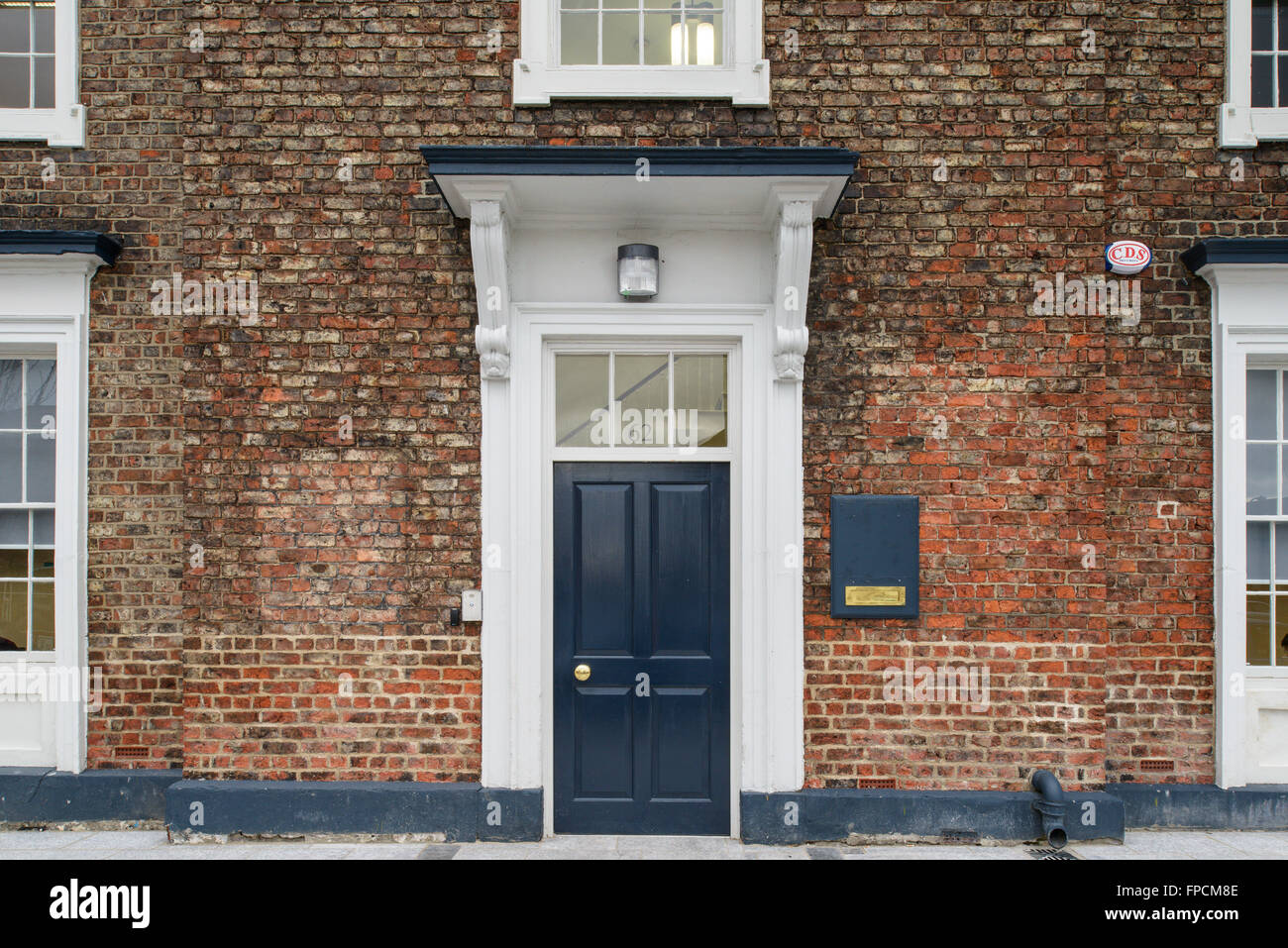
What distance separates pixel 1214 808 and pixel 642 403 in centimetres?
427

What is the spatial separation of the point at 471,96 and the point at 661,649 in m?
3.52

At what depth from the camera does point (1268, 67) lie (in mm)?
5207

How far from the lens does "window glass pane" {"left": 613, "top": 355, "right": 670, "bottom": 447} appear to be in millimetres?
5078

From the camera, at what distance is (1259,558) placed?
→ 526 cm

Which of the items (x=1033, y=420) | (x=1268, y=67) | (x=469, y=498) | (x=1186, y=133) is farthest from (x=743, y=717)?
(x=1268, y=67)

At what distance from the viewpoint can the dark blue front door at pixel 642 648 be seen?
4.98m

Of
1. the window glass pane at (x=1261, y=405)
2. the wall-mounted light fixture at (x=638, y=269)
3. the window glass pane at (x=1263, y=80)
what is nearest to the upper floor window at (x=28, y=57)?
the wall-mounted light fixture at (x=638, y=269)

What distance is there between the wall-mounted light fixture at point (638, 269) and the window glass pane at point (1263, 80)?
13.1 ft

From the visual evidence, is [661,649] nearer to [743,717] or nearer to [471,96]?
[743,717]

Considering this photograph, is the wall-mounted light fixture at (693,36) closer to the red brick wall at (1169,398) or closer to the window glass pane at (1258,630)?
the red brick wall at (1169,398)

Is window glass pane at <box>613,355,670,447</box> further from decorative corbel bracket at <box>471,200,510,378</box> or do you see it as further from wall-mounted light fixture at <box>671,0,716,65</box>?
wall-mounted light fixture at <box>671,0,716,65</box>

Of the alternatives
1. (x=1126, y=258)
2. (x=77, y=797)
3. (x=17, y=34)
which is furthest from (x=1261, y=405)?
(x=17, y=34)

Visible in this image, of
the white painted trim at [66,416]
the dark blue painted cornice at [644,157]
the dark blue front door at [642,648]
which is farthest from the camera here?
the white painted trim at [66,416]

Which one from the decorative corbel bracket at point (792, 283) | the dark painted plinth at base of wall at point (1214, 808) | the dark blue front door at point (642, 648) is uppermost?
the decorative corbel bracket at point (792, 283)
